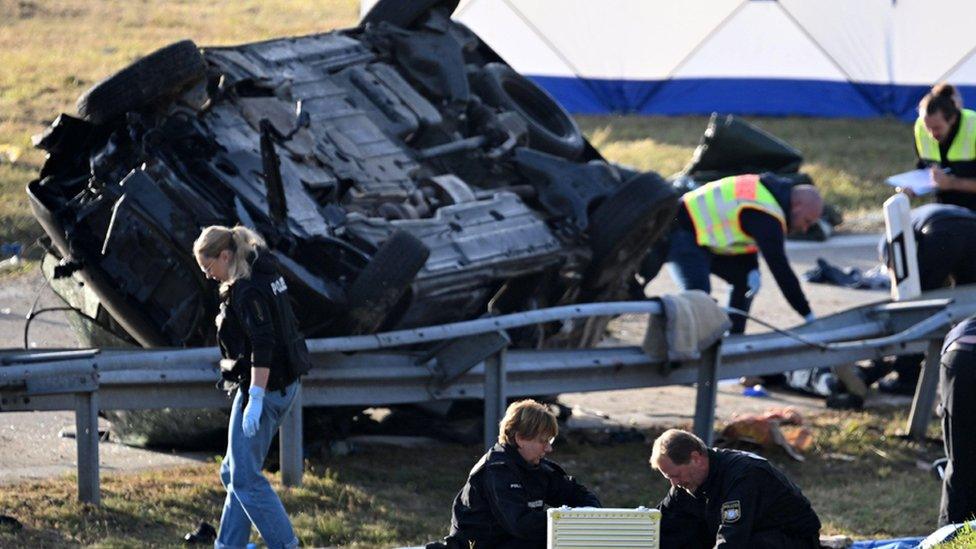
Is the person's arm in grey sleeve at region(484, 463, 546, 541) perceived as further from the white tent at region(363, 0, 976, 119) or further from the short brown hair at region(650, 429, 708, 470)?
the white tent at region(363, 0, 976, 119)

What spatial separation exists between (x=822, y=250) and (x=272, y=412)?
9.67m

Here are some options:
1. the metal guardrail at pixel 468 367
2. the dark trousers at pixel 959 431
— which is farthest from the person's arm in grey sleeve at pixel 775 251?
the dark trousers at pixel 959 431

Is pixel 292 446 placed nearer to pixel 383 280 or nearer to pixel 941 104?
pixel 383 280

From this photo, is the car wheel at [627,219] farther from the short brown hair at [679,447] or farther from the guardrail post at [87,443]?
the short brown hair at [679,447]

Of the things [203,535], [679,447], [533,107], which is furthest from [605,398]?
[679,447]

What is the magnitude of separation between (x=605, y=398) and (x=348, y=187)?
2.69 meters

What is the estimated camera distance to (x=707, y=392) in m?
9.28

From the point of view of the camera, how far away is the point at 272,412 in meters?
6.58

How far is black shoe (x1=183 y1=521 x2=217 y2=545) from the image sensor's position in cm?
717

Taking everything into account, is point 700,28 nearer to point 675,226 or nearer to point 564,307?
point 675,226

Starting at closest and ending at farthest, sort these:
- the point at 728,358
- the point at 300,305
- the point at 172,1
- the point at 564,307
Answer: the point at 300,305 → the point at 564,307 → the point at 728,358 → the point at 172,1

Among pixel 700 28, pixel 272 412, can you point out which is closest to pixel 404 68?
pixel 272 412

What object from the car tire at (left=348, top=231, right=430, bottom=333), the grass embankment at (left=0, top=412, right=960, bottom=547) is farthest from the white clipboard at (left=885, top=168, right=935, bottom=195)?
the car tire at (left=348, top=231, right=430, bottom=333)

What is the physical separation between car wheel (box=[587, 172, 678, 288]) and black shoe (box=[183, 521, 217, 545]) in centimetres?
311
